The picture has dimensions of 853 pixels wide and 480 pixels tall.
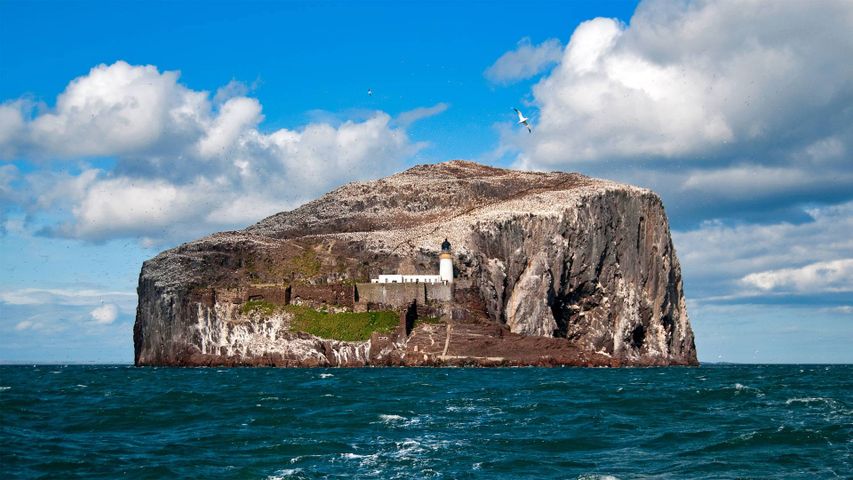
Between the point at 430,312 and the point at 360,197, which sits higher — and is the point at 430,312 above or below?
below

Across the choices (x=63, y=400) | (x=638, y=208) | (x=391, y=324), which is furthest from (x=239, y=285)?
(x=63, y=400)

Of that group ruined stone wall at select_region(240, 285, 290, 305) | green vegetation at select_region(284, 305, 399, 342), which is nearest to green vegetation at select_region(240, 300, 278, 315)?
ruined stone wall at select_region(240, 285, 290, 305)

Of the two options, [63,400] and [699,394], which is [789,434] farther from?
[63,400]

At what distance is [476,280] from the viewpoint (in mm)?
119000

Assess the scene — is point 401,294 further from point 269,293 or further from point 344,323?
point 269,293

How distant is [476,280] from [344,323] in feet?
60.2

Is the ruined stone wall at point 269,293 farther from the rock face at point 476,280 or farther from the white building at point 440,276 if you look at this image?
the white building at point 440,276

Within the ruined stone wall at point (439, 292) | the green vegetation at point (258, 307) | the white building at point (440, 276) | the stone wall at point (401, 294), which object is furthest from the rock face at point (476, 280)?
the stone wall at point (401, 294)

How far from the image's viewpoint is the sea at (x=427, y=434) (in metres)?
31.8

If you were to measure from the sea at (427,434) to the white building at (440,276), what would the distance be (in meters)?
59.7

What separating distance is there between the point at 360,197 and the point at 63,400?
108193 millimetres

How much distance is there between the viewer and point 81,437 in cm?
3756

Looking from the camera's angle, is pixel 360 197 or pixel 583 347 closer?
pixel 583 347

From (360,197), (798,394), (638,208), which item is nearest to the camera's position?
(798,394)
